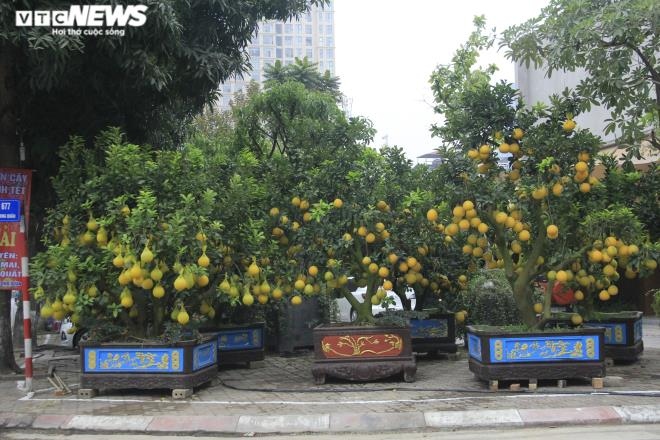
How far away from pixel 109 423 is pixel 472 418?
4017mm

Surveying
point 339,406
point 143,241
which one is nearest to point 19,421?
point 143,241

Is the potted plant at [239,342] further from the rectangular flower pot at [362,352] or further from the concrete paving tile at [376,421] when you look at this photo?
the concrete paving tile at [376,421]

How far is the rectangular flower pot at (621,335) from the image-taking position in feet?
30.6

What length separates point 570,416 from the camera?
6.51m

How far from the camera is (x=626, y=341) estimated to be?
9.35 m

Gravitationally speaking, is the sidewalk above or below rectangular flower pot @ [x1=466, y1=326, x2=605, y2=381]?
below

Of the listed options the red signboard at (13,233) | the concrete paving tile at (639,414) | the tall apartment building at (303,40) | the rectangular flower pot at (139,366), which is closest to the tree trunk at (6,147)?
the red signboard at (13,233)

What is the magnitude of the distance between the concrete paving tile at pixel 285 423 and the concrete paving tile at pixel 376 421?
0.12 m

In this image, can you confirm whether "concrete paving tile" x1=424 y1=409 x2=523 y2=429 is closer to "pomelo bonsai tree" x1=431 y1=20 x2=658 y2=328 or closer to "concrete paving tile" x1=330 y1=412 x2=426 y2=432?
"concrete paving tile" x1=330 y1=412 x2=426 y2=432

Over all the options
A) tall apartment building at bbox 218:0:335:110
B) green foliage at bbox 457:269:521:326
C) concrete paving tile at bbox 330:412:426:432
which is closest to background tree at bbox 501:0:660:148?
green foliage at bbox 457:269:521:326

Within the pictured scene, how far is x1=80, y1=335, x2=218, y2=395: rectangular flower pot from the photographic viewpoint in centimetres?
779

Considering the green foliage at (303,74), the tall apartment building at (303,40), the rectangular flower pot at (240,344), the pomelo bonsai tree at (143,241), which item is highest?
the tall apartment building at (303,40)

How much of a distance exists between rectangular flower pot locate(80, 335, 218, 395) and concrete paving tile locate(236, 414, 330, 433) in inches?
54.9

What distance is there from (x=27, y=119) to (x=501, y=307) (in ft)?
28.8
